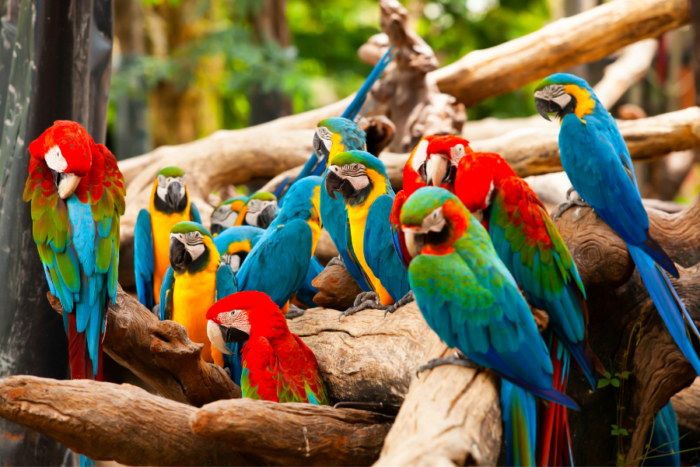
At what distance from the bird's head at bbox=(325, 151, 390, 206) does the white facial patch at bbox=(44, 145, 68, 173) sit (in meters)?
0.99

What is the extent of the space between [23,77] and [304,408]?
2.13 metres

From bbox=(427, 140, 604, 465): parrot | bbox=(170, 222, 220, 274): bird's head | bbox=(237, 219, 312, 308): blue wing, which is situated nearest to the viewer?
bbox=(427, 140, 604, 465): parrot

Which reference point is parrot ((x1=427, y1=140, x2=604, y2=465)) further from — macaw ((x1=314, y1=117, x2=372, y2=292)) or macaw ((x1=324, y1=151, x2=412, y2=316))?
macaw ((x1=314, y1=117, x2=372, y2=292))

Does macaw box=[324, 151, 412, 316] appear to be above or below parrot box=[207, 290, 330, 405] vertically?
above

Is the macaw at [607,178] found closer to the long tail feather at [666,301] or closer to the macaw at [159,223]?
the long tail feather at [666,301]

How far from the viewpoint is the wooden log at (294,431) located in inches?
63.9

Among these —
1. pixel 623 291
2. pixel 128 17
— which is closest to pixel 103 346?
pixel 623 291

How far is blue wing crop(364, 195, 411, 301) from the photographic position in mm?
2307

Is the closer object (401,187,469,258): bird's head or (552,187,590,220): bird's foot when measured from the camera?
(401,187,469,258): bird's head

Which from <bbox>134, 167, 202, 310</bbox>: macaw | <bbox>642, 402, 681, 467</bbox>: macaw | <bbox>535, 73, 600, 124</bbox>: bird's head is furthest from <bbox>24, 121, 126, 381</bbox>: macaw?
<bbox>642, 402, 681, 467</bbox>: macaw

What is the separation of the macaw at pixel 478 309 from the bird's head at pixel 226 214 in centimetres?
227

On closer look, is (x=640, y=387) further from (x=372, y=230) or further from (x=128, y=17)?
(x=128, y=17)

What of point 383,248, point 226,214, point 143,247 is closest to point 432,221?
point 383,248

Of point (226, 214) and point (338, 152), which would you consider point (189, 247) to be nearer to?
point (338, 152)
